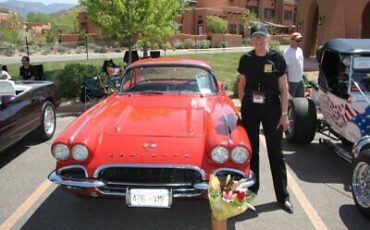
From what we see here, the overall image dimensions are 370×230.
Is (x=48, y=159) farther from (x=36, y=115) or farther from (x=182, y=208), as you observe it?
(x=182, y=208)

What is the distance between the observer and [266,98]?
4.15 m

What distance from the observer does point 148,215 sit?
416cm

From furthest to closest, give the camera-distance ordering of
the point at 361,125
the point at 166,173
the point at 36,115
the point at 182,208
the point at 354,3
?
the point at 354,3 → the point at 36,115 → the point at 361,125 → the point at 182,208 → the point at 166,173

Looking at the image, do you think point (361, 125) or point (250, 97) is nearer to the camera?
point (250, 97)

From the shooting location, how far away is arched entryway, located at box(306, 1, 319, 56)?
942 inches

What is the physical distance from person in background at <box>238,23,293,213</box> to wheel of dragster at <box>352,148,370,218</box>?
0.68 meters

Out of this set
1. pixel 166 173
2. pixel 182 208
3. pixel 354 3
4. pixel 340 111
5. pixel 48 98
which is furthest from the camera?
pixel 354 3

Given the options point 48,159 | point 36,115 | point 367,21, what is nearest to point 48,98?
point 36,115

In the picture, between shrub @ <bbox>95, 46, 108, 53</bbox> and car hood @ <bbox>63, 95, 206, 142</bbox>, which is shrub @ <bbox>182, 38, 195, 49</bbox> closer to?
shrub @ <bbox>95, 46, 108, 53</bbox>

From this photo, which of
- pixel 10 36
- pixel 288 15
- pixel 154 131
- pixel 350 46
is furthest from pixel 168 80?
pixel 288 15

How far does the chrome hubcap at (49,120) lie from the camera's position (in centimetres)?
692

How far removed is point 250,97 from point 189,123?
68cm

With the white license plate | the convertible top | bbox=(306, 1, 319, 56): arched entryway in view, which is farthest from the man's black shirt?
bbox=(306, 1, 319, 56): arched entryway

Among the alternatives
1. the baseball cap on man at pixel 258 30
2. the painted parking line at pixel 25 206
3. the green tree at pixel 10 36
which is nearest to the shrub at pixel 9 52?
the green tree at pixel 10 36
